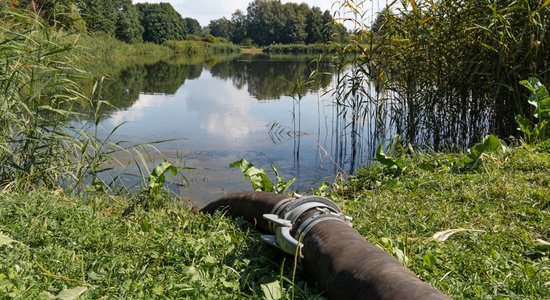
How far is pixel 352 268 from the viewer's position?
204cm

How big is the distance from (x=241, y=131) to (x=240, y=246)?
668cm

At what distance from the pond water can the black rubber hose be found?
2698 mm

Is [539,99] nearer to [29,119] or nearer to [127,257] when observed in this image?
[127,257]

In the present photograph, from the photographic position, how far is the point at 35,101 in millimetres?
4078

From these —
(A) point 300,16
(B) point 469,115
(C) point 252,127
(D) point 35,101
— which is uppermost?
(A) point 300,16

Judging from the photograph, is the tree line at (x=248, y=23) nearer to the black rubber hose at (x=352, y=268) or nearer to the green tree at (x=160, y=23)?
the green tree at (x=160, y=23)

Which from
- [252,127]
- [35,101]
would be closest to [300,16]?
[252,127]

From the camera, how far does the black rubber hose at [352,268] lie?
1.85m

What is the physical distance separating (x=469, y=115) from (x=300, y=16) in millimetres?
77306

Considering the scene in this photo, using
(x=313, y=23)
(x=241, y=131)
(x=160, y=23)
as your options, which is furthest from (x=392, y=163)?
(x=160, y=23)

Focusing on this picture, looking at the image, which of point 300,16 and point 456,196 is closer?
point 456,196

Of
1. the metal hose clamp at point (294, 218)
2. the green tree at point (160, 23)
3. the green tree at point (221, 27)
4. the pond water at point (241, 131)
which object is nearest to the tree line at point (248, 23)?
the green tree at point (160, 23)

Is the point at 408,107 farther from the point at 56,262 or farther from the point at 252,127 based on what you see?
the point at 56,262

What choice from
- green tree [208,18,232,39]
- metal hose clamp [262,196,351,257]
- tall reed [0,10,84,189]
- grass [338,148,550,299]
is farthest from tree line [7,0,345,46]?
metal hose clamp [262,196,351,257]
